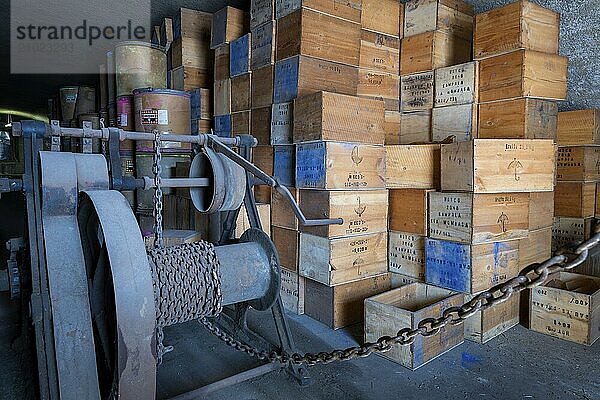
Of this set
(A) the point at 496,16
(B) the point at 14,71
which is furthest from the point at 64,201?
(B) the point at 14,71

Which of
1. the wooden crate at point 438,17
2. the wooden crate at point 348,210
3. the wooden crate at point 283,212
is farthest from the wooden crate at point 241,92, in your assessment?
the wooden crate at point 438,17

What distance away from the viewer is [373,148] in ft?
10.0

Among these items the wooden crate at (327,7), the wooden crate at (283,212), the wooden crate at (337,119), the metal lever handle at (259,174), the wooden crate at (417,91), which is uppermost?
the wooden crate at (327,7)

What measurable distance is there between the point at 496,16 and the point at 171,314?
9.19 feet

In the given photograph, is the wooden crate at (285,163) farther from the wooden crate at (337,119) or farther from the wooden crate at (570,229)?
the wooden crate at (570,229)

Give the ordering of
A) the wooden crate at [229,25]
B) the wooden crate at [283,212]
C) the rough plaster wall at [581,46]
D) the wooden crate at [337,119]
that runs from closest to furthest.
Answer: the wooden crate at [337,119]
the wooden crate at [283,212]
the rough plaster wall at [581,46]
the wooden crate at [229,25]

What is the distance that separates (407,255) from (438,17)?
185 centimetres

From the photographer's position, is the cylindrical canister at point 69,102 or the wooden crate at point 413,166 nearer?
the wooden crate at point 413,166

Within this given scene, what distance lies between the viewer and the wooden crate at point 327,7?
3046mm

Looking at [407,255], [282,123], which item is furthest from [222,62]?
[407,255]

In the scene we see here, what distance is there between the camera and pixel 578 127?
3502 mm

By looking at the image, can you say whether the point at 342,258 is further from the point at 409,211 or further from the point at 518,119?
the point at 518,119

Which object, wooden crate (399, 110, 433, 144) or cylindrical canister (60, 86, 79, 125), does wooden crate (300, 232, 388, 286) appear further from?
cylindrical canister (60, 86, 79, 125)

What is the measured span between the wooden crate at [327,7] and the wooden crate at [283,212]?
1243mm
